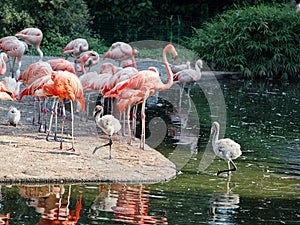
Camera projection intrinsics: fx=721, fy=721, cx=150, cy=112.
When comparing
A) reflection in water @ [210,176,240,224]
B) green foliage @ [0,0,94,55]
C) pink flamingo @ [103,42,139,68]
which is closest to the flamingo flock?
reflection in water @ [210,176,240,224]

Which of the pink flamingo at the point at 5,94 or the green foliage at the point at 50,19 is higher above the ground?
the green foliage at the point at 50,19

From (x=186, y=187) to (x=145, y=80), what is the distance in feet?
6.24

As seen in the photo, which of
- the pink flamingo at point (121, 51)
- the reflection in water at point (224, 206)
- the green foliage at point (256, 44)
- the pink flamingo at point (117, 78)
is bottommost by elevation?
the reflection in water at point (224, 206)

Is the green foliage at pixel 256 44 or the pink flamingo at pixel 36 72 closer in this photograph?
the pink flamingo at pixel 36 72

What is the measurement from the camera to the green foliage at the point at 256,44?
55.6 ft

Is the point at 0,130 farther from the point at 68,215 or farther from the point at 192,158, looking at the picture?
the point at 68,215

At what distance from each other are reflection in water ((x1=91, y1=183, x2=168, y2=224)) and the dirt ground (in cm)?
20

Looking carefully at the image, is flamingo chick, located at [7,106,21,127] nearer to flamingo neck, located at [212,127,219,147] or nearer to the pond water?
the pond water

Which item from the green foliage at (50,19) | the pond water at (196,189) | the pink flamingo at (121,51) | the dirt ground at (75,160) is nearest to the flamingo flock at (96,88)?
the dirt ground at (75,160)

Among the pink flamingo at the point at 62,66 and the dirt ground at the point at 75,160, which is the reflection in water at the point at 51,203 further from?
the pink flamingo at the point at 62,66

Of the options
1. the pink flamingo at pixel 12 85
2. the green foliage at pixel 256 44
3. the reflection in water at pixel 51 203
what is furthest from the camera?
the green foliage at pixel 256 44

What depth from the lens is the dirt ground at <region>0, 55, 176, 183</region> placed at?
6.59 meters

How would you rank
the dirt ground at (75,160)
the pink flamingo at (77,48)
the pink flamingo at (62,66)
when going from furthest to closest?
1. the pink flamingo at (77,48)
2. the pink flamingo at (62,66)
3. the dirt ground at (75,160)

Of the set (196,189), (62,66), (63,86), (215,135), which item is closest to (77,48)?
(62,66)
